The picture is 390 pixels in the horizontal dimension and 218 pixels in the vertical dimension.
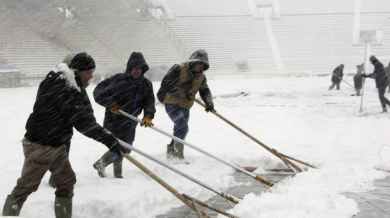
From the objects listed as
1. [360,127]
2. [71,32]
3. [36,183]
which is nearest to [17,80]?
[71,32]

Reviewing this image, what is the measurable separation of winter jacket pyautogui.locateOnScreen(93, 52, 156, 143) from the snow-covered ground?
1.94 feet

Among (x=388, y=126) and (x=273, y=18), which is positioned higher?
(x=273, y=18)

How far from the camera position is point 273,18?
37.2 metres

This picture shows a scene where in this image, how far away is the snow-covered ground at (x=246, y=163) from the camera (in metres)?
4.03

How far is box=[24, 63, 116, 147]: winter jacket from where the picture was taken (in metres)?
3.34

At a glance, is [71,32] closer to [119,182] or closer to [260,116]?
[260,116]

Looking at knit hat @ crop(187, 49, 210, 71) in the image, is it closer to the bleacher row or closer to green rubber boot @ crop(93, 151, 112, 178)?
green rubber boot @ crop(93, 151, 112, 178)

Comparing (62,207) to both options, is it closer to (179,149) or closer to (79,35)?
(179,149)

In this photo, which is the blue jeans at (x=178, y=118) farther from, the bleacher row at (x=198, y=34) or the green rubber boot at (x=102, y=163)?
the bleacher row at (x=198, y=34)

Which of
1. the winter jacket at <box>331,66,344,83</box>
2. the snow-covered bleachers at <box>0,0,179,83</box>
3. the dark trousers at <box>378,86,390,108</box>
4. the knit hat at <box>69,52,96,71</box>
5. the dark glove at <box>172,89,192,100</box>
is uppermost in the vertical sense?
the snow-covered bleachers at <box>0,0,179,83</box>

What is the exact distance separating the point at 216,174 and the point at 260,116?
19.5 feet

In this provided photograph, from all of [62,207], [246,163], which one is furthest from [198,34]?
[62,207]

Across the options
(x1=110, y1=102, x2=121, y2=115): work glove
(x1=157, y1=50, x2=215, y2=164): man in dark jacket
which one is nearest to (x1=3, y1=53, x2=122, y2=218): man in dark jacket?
(x1=110, y1=102, x2=121, y2=115): work glove

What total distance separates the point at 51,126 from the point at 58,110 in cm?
13
